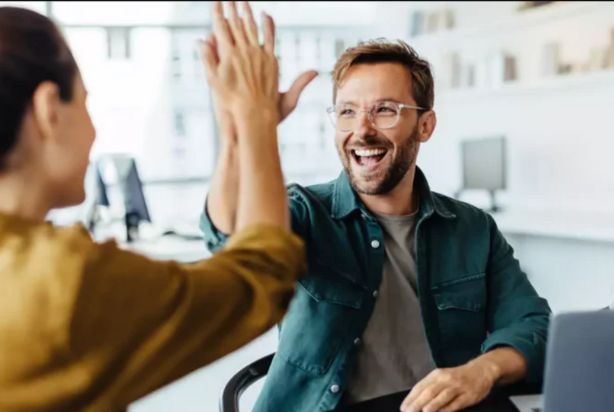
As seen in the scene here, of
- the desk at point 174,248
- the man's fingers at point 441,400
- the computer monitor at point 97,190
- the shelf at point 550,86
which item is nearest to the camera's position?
the man's fingers at point 441,400

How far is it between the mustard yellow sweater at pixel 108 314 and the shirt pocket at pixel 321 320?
Answer: 79cm

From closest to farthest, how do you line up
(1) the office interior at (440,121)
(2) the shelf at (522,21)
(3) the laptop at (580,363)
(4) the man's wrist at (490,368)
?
(3) the laptop at (580,363), (4) the man's wrist at (490,368), (1) the office interior at (440,121), (2) the shelf at (522,21)

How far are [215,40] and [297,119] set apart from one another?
6422 mm

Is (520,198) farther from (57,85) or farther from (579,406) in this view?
(57,85)

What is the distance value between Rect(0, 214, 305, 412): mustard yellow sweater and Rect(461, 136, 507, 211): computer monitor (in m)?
4.54

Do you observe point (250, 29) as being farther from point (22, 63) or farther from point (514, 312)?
point (514, 312)

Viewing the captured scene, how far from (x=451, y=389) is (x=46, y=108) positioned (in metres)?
0.85

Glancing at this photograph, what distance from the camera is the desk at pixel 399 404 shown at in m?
1.30

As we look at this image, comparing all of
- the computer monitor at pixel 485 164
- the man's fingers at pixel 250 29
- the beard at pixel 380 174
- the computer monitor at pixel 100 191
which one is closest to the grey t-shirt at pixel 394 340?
the beard at pixel 380 174

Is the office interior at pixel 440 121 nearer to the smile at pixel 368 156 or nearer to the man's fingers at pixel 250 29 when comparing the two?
the smile at pixel 368 156

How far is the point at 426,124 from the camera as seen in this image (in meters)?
1.84

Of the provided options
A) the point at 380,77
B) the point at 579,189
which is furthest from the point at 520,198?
the point at 380,77

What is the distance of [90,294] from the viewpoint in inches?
28.2

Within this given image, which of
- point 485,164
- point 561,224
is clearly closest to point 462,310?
point 561,224
